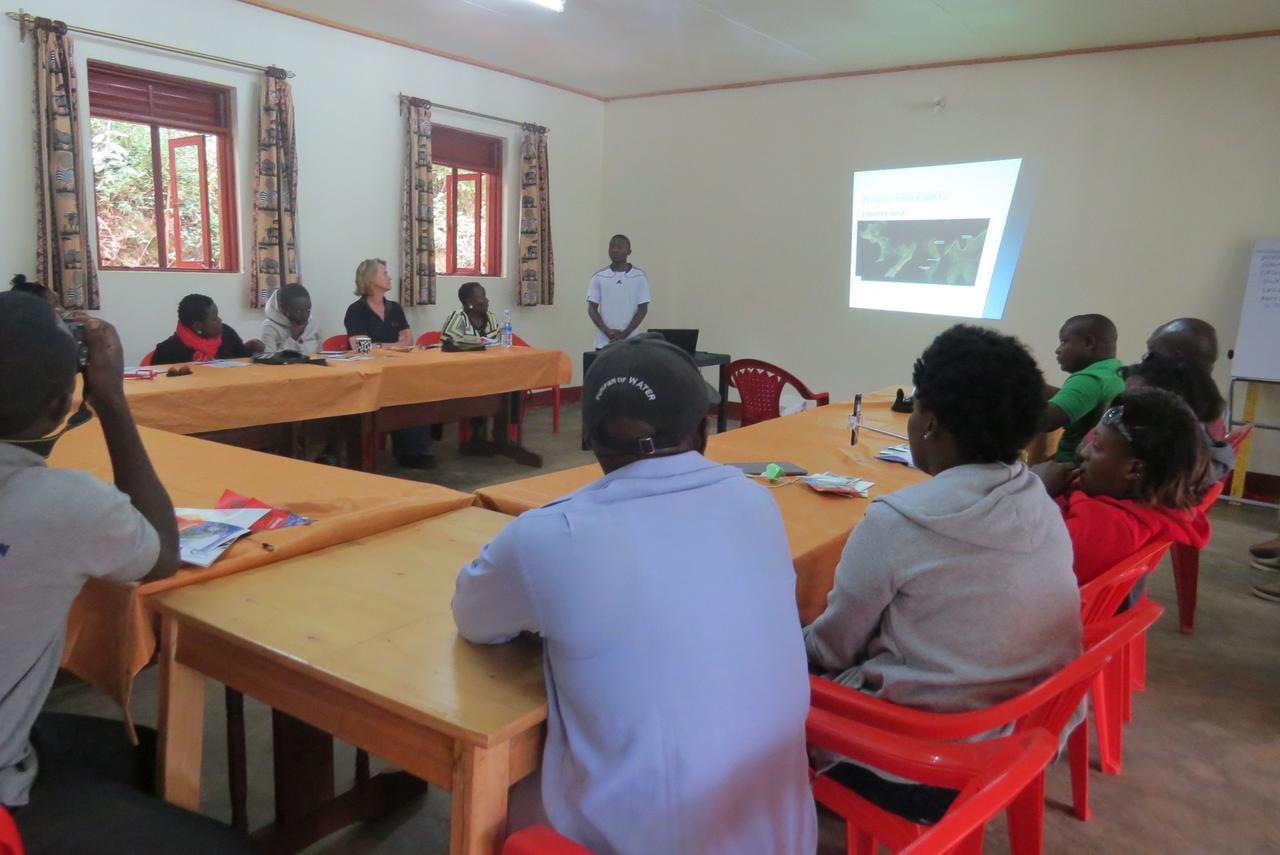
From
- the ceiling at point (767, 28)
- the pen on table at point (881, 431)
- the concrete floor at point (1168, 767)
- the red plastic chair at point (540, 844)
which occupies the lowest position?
the concrete floor at point (1168, 767)

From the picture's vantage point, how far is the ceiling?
477 cm

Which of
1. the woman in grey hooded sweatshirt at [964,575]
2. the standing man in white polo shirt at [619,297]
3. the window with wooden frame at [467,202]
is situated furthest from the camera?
the window with wooden frame at [467,202]

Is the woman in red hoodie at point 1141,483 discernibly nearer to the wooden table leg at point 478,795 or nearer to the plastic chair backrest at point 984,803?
the plastic chair backrest at point 984,803

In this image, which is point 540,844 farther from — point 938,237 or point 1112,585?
point 938,237

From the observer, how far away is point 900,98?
6.21 meters

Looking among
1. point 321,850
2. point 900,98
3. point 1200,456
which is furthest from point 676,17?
point 321,850

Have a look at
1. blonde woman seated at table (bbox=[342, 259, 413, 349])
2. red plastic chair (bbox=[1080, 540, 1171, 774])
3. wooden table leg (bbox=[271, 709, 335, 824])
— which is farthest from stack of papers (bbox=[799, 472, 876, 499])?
blonde woman seated at table (bbox=[342, 259, 413, 349])

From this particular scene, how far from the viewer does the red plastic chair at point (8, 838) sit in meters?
0.86

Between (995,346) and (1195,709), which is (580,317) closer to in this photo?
Answer: (1195,709)

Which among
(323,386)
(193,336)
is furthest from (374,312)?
(323,386)

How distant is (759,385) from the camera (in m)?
4.76

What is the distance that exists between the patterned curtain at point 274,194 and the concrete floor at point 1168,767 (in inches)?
141

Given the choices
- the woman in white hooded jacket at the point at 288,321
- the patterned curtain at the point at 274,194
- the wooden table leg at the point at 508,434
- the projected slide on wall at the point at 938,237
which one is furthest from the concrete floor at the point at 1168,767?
the patterned curtain at the point at 274,194

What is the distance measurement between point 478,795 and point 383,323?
4920 millimetres
